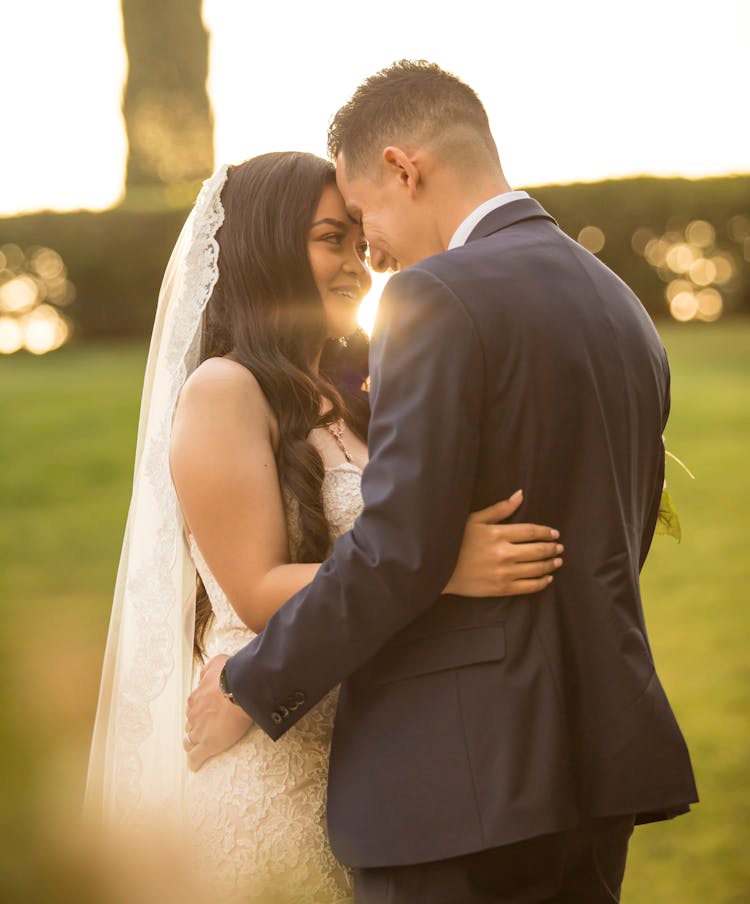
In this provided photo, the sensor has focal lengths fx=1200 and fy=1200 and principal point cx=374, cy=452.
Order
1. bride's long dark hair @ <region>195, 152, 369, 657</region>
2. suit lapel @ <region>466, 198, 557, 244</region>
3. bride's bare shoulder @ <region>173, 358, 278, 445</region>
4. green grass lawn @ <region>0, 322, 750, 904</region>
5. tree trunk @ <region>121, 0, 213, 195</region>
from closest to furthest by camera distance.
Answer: green grass lawn @ <region>0, 322, 750, 904</region> < suit lapel @ <region>466, 198, 557, 244</region> < bride's bare shoulder @ <region>173, 358, 278, 445</region> < bride's long dark hair @ <region>195, 152, 369, 657</region> < tree trunk @ <region>121, 0, 213, 195</region>

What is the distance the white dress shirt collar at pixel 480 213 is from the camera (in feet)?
7.84

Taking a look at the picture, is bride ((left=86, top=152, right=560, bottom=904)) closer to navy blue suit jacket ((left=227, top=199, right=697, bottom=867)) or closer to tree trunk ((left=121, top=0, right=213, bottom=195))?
navy blue suit jacket ((left=227, top=199, right=697, bottom=867))

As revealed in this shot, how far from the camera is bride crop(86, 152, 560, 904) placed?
2545 mm

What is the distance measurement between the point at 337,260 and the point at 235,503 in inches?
28.5

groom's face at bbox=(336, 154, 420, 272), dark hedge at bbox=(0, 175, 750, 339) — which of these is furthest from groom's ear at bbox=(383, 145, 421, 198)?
dark hedge at bbox=(0, 175, 750, 339)

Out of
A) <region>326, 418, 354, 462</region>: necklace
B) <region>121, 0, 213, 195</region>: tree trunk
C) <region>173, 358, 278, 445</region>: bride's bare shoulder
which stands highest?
<region>173, 358, 278, 445</region>: bride's bare shoulder

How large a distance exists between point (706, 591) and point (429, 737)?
22.4 feet

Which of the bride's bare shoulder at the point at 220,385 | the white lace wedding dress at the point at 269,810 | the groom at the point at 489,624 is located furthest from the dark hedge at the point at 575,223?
the groom at the point at 489,624

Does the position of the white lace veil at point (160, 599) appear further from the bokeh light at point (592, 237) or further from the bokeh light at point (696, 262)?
the bokeh light at point (696, 262)

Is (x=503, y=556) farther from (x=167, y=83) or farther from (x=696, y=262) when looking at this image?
(x=167, y=83)

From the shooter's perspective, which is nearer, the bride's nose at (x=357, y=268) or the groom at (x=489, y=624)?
the groom at (x=489, y=624)

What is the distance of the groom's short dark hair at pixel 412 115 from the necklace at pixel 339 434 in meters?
0.62

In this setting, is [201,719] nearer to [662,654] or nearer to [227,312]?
[227,312]

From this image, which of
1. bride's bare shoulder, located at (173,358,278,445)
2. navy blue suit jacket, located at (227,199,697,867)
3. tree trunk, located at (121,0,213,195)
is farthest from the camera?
tree trunk, located at (121,0,213,195)
